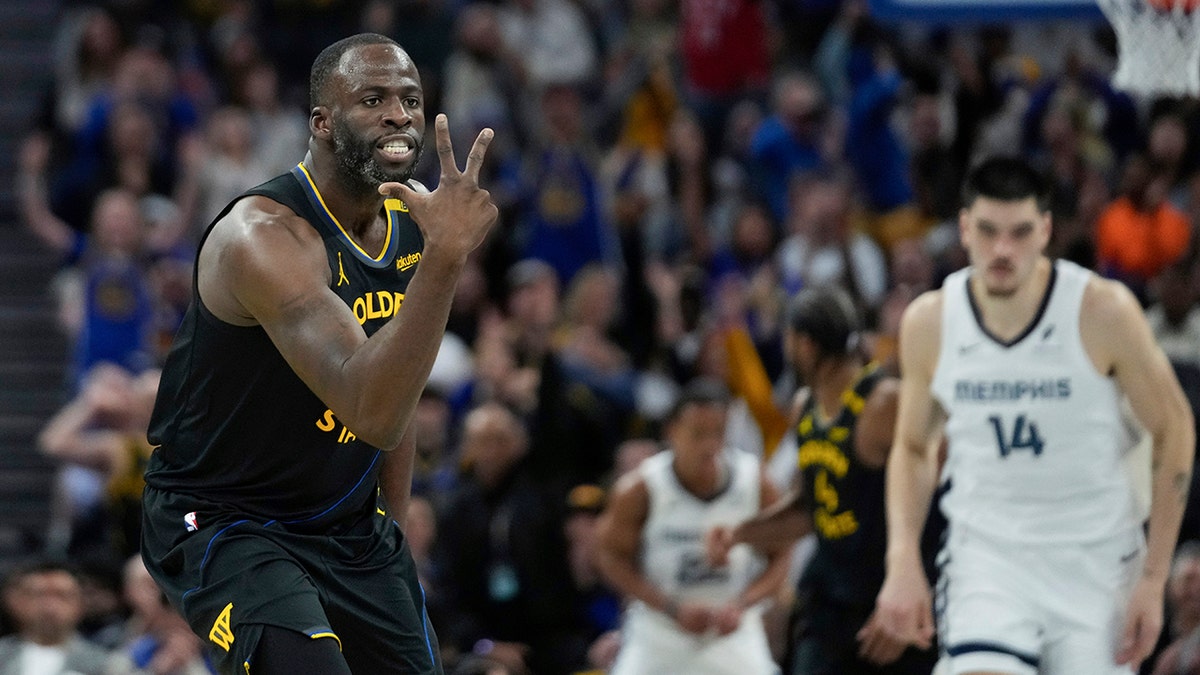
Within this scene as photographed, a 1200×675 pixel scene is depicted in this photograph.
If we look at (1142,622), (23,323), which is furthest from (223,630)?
(23,323)

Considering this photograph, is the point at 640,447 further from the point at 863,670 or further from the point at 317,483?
the point at 317,483

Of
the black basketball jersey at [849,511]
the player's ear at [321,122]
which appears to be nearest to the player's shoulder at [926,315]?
the black basketball jersey at [849,511]

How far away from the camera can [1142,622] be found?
5.83 metres

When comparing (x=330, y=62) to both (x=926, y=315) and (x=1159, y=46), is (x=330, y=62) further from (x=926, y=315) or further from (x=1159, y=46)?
(x=1159, y=46)

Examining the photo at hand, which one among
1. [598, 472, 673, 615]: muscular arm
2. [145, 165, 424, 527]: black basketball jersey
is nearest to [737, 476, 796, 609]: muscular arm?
[598, 472, 673, 615]: muscular arm

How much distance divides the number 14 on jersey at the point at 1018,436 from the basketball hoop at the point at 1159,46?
1.84 metres

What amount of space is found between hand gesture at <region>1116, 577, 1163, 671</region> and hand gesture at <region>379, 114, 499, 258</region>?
115 inches

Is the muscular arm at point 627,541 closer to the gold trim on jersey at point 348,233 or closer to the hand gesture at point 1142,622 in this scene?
the hand gesture at point 1142,622

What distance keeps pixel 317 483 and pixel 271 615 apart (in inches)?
17.2

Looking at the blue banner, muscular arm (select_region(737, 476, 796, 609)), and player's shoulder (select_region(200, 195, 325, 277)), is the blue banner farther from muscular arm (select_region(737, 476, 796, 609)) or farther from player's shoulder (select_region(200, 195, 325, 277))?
player's shoulder (select_region(200, 195, 325, 277))

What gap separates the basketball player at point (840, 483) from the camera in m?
6.95

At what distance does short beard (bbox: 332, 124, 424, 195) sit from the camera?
14.8ft

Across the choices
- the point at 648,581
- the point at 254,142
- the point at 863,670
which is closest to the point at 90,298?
the point at 254,142

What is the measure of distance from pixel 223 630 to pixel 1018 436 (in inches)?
114
